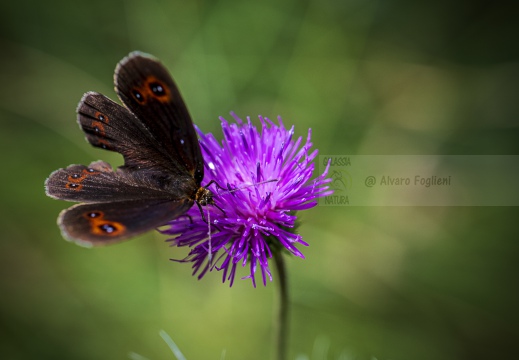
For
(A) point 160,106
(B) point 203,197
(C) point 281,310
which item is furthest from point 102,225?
(C) point 281,310

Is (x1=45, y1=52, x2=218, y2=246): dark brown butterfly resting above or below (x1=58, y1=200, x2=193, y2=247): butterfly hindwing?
above

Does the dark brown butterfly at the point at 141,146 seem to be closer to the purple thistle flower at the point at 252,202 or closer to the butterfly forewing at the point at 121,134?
the butterfly forewing at the point at 121,134

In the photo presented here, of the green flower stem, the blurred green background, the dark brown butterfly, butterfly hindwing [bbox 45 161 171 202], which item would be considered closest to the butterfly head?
the dark brown butterfly

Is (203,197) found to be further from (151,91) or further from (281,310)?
(281,310)

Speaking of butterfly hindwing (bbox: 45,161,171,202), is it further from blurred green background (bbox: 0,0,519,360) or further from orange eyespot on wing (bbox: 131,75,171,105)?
blurred green background (bbox: 0,0,519,360)

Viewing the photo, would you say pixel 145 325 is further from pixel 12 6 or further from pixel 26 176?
pixel 12 6
